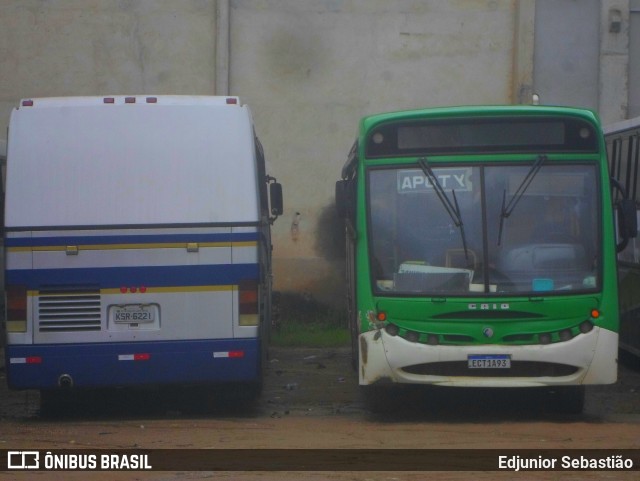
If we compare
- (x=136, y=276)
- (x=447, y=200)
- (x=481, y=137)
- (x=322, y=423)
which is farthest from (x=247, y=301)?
(x=481, y=137)

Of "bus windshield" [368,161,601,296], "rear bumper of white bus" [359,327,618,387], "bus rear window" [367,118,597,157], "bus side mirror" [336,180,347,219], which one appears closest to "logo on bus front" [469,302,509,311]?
"bus windshield" [368,161,601,296]

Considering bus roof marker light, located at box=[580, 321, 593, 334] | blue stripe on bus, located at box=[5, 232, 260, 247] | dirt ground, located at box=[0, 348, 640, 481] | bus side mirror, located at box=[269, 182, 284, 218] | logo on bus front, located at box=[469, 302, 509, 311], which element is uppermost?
bus side mirror, located at box=[269, 182, 284, 218]

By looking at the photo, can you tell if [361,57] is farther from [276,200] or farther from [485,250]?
[485,250]

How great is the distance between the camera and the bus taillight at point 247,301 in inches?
413

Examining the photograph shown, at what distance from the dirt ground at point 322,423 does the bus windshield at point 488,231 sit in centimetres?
135

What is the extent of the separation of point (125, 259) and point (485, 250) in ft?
11.2

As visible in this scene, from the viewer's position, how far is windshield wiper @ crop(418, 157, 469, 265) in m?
10.3

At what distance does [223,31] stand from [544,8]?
19.5 ft

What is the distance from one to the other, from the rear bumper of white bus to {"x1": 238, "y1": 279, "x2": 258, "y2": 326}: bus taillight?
1210 mm

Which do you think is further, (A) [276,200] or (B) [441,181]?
(A) [276,200]

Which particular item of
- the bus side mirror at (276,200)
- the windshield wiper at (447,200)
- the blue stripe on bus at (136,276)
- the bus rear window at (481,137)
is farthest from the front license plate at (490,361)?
the bus side mirror at (276,200)

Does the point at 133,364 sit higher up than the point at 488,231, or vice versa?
the point at 488,231

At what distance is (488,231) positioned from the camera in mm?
10336

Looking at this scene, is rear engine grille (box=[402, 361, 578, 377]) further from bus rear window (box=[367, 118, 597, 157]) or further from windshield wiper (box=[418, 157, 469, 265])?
bus rear window (box=[367, 118, 597, 157])
